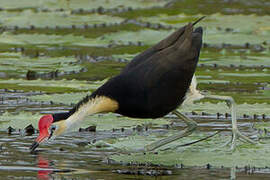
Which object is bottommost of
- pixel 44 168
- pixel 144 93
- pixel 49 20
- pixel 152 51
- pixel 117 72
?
pixel 44 168

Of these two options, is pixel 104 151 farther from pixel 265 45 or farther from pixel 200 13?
pixel 200 13

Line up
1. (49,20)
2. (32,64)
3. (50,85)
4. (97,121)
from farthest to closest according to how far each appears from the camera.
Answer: (49,20)
(32,64)
(50,85)
(97,121)

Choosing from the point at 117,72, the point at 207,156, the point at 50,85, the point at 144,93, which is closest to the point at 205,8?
the point at 117,72

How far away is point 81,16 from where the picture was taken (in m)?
17.7

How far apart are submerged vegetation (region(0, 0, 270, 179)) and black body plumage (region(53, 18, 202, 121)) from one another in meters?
0.42

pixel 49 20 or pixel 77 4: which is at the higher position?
pixel 77 4

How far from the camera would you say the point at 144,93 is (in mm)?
7621

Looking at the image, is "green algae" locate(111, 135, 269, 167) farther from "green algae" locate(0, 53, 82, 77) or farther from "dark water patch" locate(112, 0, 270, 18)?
"dark water patch" locate(112, 0, 270, 18)

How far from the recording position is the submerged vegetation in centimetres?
759

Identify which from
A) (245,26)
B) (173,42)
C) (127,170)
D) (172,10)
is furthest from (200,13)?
(127,170)

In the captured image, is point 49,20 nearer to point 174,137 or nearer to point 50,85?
point 50,85

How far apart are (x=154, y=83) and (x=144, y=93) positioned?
0.50 feet

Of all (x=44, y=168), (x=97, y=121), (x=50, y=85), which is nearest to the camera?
(x=44, y=168)

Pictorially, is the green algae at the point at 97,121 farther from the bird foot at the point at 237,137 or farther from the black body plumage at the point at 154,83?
the bird foot at the point at 237,137
